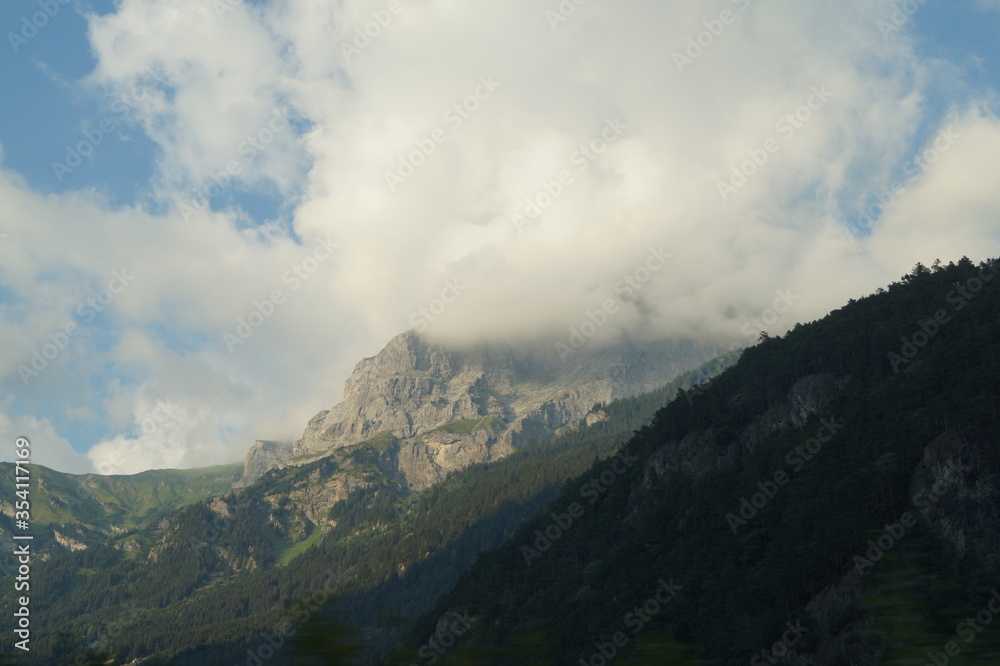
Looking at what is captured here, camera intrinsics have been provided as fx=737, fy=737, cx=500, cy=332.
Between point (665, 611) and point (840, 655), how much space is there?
34.7 m

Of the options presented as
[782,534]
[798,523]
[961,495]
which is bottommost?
[961,495]

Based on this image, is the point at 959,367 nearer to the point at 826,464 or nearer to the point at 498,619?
the point at 826,464

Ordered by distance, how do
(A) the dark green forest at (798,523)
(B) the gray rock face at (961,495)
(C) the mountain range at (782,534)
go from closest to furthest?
(C) the mountain range at (782,534)
(A) the dark green forest at (798,523)
(B) the gray rock face at (961,495)

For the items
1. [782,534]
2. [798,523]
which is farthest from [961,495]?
[782,534]

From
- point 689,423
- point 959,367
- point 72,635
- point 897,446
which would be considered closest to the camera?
point 72,635

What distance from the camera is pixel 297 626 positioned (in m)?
22.9

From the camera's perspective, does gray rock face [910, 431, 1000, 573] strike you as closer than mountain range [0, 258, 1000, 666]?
No

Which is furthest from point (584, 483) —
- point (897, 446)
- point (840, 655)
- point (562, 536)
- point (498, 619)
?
point (840, 655)

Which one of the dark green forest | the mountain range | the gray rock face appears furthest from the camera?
the gray rock face

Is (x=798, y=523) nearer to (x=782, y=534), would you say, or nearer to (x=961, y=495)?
(x=782, y=534)

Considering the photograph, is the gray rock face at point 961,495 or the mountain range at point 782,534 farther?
the gray rock face at point 961,495

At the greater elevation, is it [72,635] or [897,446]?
[897,446]

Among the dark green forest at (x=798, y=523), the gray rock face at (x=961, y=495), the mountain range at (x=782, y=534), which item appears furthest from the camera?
the gray rock face at (x=961, y=495)

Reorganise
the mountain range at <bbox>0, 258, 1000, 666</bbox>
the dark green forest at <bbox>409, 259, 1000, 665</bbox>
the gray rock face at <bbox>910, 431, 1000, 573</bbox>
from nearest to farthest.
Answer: the mountain range at <bbox>0, 258, 1000, 666</bbox>
the dark green forest at <bbox>409, 259, 1000, 665</bbox>
the gray rock face at <bbox>910, 431, 1000, 573</bbox>
